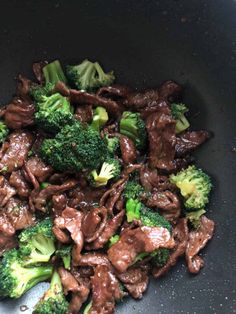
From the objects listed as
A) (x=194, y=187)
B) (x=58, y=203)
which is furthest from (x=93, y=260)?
(x=194, y=187)

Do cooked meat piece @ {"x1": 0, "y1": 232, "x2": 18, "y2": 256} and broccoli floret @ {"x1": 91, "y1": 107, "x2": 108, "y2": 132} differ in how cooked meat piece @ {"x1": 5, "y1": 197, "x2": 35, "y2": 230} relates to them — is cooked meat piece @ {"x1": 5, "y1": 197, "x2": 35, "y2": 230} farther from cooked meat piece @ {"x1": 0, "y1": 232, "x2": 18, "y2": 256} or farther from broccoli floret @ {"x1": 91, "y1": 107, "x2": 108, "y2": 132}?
broccoli floret @ {"x1": 91, "y1": 107, "x2": 108, "y2": 132}

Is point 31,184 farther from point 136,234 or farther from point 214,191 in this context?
point 214,191

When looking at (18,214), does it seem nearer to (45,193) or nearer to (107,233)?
(45,193)

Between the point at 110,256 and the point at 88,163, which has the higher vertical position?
the point at 88,163

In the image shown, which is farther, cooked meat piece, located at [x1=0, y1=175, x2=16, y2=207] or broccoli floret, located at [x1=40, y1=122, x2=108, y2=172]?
cooked meat piece, located at [x1=0, y1=175, x2=16, y2=207]

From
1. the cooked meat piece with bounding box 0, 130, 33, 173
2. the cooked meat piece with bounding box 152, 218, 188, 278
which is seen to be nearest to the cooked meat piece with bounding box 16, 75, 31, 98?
the cooked meat piece with bounding box 0, 130, 33, 173

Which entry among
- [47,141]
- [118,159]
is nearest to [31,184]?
[47,141]
